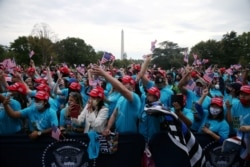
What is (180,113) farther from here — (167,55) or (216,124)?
(167,55)

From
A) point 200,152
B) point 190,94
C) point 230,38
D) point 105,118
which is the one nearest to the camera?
point 200,152

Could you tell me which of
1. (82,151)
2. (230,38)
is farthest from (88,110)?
(230,38)

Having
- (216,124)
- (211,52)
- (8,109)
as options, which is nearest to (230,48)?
(211,52)

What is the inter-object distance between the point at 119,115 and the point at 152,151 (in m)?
0.92

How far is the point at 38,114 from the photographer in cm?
580

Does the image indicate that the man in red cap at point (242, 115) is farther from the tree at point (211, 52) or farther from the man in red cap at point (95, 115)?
the tree at point (211, 52)

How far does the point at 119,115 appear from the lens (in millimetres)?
5707

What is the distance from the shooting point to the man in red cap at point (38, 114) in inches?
224

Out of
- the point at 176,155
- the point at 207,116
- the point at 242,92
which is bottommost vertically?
the point at 176,155

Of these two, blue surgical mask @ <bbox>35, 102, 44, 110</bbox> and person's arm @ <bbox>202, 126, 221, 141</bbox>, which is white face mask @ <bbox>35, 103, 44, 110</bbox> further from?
person's arm @ <bbox>202, 126, 221, 141</bbox>

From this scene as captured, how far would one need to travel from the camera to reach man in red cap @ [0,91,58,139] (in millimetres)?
5684

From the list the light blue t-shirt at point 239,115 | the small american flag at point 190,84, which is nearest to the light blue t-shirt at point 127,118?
the light blue t-shirt at point 239,115

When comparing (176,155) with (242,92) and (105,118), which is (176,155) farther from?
(242,92)

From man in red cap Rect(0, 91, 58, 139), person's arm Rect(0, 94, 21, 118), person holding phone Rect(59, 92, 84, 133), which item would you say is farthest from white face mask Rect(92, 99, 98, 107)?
person's arm Rect(0, 94, 21, 118)
